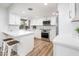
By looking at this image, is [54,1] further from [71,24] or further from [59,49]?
[59,49]

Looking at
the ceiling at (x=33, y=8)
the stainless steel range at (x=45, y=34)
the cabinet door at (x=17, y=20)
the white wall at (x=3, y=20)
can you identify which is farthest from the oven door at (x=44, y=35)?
the white wall at (x=3, y=20)

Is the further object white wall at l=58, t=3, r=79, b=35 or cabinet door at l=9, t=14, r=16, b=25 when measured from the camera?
cabinet door at l=9, t=14, r=16, b=25

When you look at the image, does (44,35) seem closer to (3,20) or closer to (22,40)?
(22,40)

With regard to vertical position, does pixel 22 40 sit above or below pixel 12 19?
below

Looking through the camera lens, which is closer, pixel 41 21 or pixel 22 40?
pixel 41 21

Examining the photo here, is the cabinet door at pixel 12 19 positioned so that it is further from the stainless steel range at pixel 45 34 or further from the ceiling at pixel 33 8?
the stainless steel range at pixel 45 34

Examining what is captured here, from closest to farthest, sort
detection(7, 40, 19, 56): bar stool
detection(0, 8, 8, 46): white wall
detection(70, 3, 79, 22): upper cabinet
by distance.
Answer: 1. detection(70, 3, 79, 22): upper cabinet
2. detection(0, 8, 8, 46): white wall
3. detection(7, 40, 19, 56): bar stool

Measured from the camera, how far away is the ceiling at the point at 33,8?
4.37 ft

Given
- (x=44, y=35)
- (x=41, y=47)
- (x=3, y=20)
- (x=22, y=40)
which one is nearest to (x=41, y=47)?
(x=41, y=47)

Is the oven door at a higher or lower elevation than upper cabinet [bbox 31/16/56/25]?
lower

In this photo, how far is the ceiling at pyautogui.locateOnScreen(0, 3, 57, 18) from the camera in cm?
133

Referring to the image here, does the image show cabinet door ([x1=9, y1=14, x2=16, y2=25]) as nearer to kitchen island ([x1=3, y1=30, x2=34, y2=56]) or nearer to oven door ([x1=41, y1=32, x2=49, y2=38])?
kitchen island ([x1=3, y1=30, x2=34, y2=56])

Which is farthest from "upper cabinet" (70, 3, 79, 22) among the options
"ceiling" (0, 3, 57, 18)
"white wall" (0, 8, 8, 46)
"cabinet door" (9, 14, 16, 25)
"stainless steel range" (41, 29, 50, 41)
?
"white wall" (0, 8, 8, 46)

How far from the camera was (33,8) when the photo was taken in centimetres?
136
